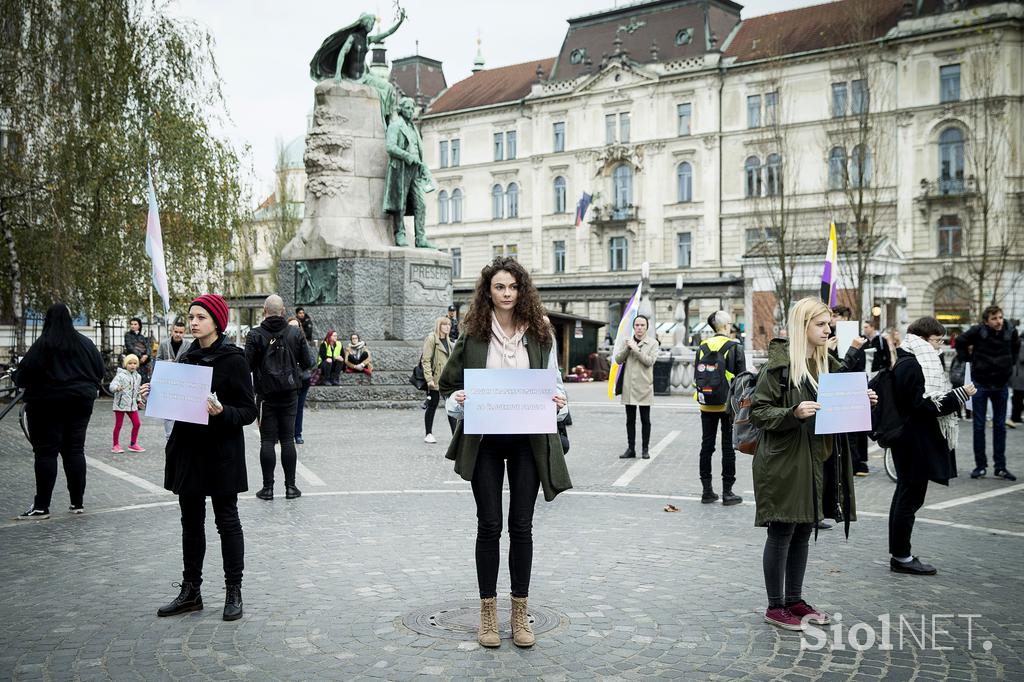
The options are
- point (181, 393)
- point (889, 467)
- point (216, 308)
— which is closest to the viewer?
point (181, 393)

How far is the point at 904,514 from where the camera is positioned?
22.7 ft

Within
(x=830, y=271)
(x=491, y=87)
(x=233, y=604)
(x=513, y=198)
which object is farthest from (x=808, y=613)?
(x=491, y=87)

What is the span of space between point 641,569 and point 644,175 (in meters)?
62.6

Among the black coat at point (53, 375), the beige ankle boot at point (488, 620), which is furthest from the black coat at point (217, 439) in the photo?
the black coat at point (53, 375)

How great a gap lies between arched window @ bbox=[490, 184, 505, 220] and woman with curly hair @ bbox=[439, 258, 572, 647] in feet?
229

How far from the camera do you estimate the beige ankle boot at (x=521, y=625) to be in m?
5.24

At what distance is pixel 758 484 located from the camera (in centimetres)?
564

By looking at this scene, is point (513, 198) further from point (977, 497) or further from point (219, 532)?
point (219, 532)

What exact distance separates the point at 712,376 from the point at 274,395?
13.6 feet

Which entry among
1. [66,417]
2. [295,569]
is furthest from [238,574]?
[66,417]

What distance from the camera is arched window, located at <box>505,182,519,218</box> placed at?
7400cm

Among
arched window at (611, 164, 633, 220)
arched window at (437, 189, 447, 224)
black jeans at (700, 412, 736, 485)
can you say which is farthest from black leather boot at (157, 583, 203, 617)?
arched window at (437, 189, 447, 224)

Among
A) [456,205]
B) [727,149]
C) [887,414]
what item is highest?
[727,149]

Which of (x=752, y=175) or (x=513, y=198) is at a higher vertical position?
(x=752, y=175)
